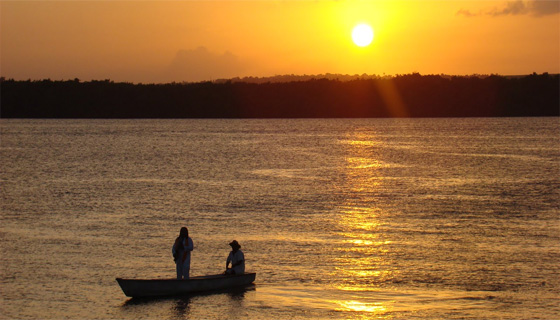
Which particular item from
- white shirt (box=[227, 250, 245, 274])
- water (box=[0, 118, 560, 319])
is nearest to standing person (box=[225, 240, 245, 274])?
white shirt (box=[227, 250, 245, 274])

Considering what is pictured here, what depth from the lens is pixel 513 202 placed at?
48094 mm

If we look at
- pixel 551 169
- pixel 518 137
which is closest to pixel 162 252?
pixel 551 169

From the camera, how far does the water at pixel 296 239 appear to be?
22000 millimetres

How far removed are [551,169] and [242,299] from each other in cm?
5897

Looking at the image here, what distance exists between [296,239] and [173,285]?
11080mm

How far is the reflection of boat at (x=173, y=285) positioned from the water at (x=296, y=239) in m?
0.33

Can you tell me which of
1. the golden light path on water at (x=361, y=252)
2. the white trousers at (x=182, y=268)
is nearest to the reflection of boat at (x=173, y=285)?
the white trousers at (x=182, y=268)

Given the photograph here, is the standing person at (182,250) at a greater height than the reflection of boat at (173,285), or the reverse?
the standing person at (182,250)

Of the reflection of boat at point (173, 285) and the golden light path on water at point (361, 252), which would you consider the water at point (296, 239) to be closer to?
the golden light path on water at point (361, 252)

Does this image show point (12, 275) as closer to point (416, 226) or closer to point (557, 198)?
point (416, 226)

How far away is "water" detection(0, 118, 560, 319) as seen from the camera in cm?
2200

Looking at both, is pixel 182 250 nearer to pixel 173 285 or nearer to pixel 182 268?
pixel 182 268

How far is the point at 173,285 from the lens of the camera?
22.3 meters

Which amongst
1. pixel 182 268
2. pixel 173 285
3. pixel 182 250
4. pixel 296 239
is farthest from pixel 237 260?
pixel 296 239
